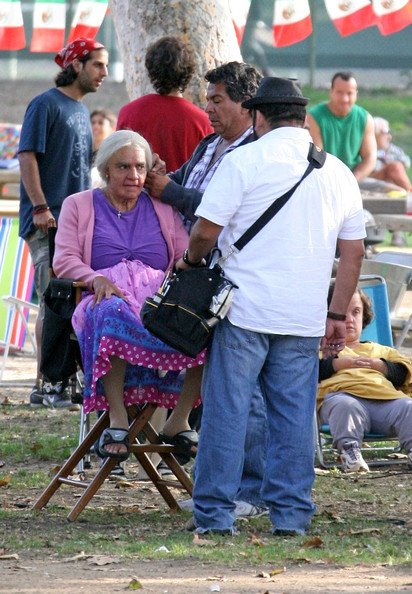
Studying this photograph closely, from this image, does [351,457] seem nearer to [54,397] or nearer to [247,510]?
[247,510]

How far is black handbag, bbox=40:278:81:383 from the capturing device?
608cm

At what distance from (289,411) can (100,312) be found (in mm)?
929

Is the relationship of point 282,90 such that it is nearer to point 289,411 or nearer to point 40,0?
point 289,411

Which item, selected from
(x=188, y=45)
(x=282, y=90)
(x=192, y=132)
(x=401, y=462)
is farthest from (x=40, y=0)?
(x=282, y=90)

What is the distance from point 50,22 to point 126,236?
8895mm

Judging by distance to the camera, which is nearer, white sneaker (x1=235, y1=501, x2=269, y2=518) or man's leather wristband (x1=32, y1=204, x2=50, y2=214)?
white sneaker (x1=235, y1=501, x2=269, y2=518)

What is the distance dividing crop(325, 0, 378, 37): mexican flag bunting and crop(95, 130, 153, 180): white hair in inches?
345

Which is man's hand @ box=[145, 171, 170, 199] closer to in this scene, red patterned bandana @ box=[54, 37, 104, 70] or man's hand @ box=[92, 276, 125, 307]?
man's hand @ box=[92, 276, 125, 307]

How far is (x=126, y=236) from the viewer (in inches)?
245

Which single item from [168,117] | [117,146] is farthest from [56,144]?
[117,146]

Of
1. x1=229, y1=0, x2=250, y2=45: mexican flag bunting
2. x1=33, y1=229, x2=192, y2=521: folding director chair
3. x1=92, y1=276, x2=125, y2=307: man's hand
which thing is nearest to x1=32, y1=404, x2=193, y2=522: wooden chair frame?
x1=33, y1=229, x2=192, y2=521: folding director chair

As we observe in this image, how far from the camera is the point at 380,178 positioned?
18234mm

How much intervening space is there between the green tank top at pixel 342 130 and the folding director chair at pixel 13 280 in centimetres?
294

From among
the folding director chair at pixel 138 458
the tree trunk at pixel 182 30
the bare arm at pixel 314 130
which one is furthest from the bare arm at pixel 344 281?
the bare arm at pixel 314 130
